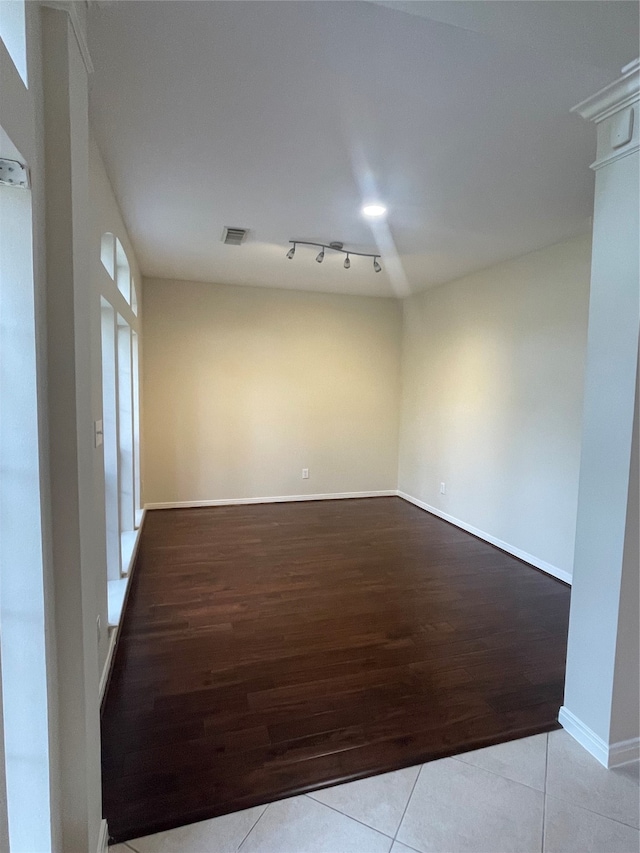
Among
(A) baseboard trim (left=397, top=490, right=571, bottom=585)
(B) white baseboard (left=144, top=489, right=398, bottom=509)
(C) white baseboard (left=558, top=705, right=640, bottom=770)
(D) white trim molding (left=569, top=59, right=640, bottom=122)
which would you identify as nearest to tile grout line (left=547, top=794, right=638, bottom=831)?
(C) white baseboard (left=558, top=705, right=640, bottom=770)

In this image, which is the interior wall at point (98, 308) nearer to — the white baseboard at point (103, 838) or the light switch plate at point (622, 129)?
the white baseboard at point (103, 838)

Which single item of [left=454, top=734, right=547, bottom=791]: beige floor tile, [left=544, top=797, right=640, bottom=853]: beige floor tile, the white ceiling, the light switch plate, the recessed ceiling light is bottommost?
[left=544, top=797, right=640, bottom=853]: beige floor tile

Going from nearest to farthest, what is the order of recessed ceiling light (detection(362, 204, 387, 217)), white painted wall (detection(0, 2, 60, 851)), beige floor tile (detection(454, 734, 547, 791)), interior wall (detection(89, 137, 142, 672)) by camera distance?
white painted wall (detection(0, 2, 60, 851))
beige floor tile (detection(454, 734, 547, 791))
interior wall (detection(89, 137, 142, 672))
recessed ceiling light (detection(362, 204, 387, 217))

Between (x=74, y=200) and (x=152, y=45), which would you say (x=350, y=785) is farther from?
(x=152, y=45)

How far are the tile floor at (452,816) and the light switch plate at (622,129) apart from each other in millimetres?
2349

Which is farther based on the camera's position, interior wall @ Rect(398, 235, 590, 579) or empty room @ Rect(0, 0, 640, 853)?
interior wall @ Rect(398, 235, 590, 579)

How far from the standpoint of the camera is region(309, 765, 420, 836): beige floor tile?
1449mm

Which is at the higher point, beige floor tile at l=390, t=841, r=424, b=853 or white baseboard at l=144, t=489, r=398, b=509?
white baseboard at l=144, t=489, r=398, b=509

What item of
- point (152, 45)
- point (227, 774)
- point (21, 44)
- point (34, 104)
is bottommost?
point (227, 774)

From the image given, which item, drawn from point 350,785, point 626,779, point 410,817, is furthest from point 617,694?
point 350,785

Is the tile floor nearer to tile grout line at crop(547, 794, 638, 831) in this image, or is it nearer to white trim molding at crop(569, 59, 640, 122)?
tile grout line at crop(547, 794, 638, 831)

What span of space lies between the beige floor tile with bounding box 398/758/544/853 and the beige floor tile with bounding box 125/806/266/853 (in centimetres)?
52

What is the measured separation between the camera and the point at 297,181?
246 centimetres

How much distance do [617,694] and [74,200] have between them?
2.45m
